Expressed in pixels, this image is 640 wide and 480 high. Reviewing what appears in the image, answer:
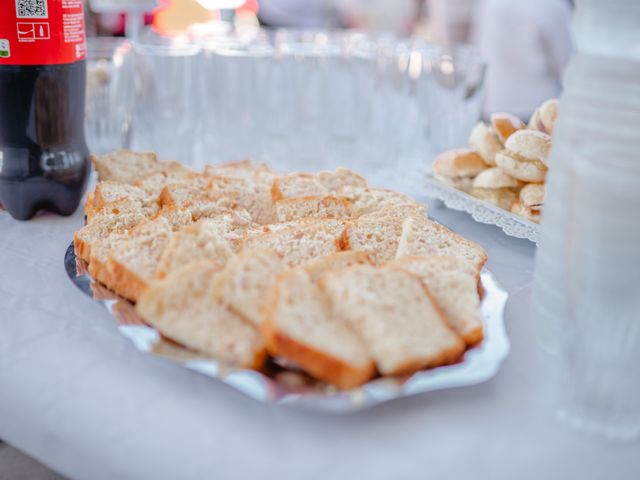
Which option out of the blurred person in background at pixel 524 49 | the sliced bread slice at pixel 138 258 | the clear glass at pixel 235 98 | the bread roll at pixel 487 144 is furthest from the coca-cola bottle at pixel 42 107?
the blurred person in background at pixel 524 49

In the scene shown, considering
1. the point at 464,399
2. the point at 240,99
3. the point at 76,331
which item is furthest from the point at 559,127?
the point at 240,99

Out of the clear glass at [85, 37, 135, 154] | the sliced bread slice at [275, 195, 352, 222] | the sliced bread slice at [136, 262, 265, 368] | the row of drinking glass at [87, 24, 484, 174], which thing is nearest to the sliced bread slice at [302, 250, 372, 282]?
the sliced bread slice at [136, 262, 265, 368]

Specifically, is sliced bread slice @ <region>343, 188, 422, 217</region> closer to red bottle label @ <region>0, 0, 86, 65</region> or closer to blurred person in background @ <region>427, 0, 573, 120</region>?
red bottle label @ <region>0, 0, 86, 65</region>

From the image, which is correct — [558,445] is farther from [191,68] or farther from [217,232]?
[191,68]

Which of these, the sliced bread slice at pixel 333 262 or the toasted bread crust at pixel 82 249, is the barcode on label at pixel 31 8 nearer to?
the toasted bread crust at pixel 82 249

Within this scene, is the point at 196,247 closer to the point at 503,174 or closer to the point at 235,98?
the point at 503,174
